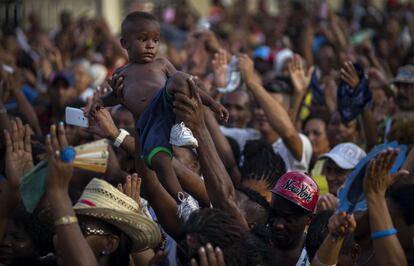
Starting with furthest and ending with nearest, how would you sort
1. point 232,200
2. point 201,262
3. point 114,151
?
point 114,151 → point 232,200 → point 201,262

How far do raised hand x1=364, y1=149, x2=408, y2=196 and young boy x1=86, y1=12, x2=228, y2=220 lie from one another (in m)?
0.87

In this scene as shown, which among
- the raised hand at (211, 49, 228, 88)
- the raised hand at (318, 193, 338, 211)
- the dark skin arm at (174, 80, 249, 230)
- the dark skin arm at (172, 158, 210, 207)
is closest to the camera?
the dark skin arm at (174, 80, 249, 230)

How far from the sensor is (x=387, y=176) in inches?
179

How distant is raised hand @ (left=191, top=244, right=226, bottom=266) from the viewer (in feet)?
14.4

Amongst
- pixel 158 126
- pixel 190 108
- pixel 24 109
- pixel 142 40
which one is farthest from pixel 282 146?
pixel 190 108

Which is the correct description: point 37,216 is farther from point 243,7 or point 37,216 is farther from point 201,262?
point 243,7

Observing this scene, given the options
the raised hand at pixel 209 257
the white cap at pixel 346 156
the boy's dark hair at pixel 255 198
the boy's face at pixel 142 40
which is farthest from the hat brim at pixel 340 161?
the raised hand at pixel 209 257

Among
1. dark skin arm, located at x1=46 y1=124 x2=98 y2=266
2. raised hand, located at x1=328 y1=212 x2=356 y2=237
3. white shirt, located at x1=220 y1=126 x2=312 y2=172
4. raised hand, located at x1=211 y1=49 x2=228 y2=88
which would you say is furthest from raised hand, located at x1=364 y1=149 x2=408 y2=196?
raised hand, located at x1=211 y1=49 x2=228 y2=88

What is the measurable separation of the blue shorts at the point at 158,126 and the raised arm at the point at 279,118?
8.55 ft

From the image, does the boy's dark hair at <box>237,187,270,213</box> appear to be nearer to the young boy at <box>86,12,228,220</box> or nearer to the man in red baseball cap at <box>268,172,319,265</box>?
the man in red baseball cap at <box>268,172,319,265</box>

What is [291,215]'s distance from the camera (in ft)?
18.0

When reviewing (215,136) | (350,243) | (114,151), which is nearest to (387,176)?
(350,243)

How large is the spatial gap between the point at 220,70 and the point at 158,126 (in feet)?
11.3

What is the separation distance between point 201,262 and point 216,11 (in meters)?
14.4
